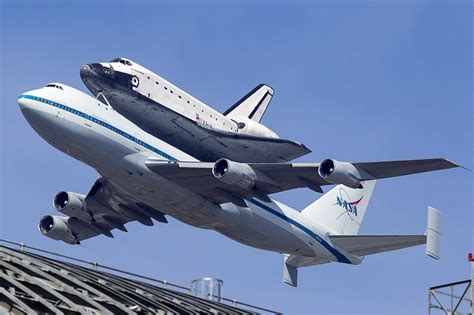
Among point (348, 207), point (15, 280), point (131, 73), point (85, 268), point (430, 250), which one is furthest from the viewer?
point (348, 207)

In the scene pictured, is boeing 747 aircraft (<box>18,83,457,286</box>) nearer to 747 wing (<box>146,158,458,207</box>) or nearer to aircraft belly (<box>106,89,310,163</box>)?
747 wing (<box>146,158,458,207</box>)

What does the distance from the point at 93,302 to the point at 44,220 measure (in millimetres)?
39707

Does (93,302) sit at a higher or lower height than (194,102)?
lower

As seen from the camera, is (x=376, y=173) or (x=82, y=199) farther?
(x=82, y=199)

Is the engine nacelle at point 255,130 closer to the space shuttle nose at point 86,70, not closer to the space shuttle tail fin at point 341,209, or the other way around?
the space shuttle tail fin at point 341,209

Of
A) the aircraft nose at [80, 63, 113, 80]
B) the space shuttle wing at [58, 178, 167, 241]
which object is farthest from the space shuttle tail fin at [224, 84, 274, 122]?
the aircraft nose at [80, 63, 113, 80]

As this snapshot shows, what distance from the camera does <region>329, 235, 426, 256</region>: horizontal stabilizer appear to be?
70438 millimetres

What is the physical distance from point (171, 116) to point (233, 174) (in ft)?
27.3

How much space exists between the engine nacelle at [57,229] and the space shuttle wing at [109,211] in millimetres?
299

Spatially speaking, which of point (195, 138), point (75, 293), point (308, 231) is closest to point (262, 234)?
point (308, 231)

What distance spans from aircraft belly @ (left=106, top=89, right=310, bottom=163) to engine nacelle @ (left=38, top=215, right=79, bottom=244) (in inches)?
400

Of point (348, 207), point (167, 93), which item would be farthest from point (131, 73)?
point (348, 207)

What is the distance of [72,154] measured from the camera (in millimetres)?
62219

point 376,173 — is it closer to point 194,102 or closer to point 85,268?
point 194,102
